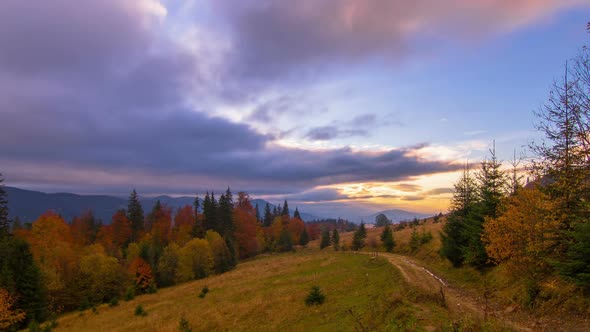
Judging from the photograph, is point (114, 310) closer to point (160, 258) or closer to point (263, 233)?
point (160, 258)

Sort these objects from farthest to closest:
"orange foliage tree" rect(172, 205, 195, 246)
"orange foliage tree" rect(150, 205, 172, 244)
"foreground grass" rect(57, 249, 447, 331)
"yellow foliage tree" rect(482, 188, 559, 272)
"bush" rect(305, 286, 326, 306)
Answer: "orange foliage tree" rect(150, 205, 172, 244) < "orange foliage tree" rect(172, 205, 195, 246) < "bush" rect(305, 286, 326, 306) < "yellow foliage tree" rect(482, 188, 559, 272) < "foreground grass" rect(57, 249, 447, 331)

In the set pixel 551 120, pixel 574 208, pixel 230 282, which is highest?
pixel 551 120

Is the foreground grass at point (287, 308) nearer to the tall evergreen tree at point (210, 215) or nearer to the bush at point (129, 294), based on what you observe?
the bush at point (129, 294)

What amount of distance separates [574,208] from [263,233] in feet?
328

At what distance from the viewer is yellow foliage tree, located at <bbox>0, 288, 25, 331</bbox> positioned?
3469 centimetres

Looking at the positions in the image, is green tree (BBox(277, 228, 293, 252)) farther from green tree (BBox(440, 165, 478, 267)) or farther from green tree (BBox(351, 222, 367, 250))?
green tree (BBox(440, 165, 478, 267))

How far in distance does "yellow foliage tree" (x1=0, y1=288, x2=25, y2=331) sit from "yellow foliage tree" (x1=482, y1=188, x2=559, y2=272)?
2007 inches

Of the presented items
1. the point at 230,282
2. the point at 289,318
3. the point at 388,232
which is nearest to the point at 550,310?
the point at 289,318

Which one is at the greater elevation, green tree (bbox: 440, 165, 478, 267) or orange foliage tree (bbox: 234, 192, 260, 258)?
green tree (bbox: 440, 165, 478, 267)

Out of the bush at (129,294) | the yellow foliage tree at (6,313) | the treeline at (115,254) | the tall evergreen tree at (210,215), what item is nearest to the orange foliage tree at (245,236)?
the treeline at (115,254)

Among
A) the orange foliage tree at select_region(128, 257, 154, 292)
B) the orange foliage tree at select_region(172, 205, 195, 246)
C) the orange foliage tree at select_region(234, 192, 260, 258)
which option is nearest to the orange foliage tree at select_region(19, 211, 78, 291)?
the orange foliage tree at select_region(128, 257, 154, 292)

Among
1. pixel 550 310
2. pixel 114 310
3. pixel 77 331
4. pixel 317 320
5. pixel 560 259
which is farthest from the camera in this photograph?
pixel 114 310

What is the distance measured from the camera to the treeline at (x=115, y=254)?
4266cm

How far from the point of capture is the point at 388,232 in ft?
211
